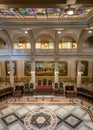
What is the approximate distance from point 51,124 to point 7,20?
829cm

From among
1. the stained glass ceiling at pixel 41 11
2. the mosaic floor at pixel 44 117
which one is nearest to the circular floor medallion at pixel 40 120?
the mosaic floor at pixel 44 117

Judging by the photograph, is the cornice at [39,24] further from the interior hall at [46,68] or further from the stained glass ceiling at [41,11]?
the stained glass ceiling at [41,11]

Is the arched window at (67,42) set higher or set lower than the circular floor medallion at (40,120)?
higher

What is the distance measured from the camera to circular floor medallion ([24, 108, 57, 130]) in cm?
969

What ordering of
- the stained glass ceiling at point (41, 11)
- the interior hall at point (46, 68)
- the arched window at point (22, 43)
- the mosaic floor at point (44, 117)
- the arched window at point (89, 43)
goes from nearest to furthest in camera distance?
1. the stained glass ceiling at point (41, 11)
2. the interior hall at point (46, 68)
3. the mosaic floor at point (44, 117)
4. the arched window at point (89, 43)
5. the arched window at point (22, 43)

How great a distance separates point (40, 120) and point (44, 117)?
20.6 inches

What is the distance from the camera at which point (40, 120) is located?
416 inches

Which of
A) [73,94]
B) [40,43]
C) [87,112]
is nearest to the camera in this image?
[87,112]

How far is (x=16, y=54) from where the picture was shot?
52.5 feet

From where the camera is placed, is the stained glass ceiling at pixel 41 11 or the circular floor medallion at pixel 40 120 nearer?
the stained glass ceiling at pixel 41 11

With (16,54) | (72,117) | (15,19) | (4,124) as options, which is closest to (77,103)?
(72,117)

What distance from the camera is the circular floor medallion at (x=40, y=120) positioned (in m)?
9.69

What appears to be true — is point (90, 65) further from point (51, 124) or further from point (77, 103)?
point (51, 124)

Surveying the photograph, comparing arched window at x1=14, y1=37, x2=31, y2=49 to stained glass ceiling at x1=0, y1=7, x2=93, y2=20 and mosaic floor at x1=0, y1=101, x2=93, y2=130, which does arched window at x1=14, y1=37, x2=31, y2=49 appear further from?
stained glass ceiling at x1=0, y1=7, x2=93, y2=20
